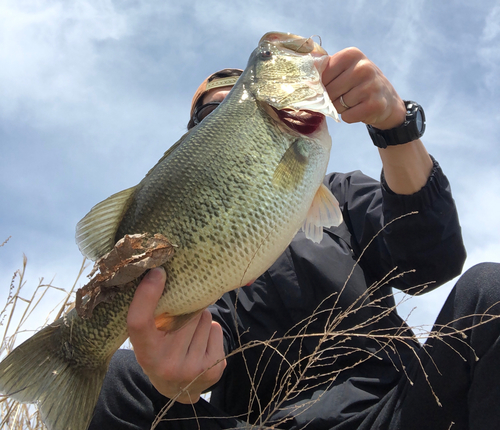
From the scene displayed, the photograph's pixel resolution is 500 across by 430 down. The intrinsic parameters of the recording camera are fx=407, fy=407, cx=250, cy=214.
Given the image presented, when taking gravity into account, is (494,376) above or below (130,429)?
below

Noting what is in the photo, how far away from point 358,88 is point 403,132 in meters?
0.36

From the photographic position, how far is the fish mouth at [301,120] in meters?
1.90

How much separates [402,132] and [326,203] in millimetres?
577

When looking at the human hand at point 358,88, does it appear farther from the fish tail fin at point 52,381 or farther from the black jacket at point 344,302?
the fish tail fin at point 52,381

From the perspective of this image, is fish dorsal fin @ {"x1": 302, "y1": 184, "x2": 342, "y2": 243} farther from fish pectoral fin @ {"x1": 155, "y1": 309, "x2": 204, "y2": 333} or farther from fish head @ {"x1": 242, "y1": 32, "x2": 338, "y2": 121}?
fish pectoral fin @ {"x1": 155, "y1": 309, "x2": 204, "y2": 333}

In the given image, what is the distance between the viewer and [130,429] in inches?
88.0

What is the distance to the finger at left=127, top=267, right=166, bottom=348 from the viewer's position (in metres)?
1.55

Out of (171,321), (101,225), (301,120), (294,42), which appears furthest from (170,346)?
(294,42)

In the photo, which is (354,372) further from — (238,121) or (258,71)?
(258,71)

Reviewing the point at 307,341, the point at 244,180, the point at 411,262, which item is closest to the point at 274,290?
the point at 307,341

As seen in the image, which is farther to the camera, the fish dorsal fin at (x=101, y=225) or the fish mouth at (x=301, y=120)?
the fish mouth at (x=301, y=120)

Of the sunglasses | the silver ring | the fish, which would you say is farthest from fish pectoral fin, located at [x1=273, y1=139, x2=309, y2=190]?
the sunglasses

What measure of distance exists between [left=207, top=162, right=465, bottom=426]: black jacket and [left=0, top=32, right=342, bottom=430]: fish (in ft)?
1.69

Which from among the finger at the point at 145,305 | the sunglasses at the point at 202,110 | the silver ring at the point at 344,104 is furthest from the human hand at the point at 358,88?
the sunglasses at the point at 202,110
